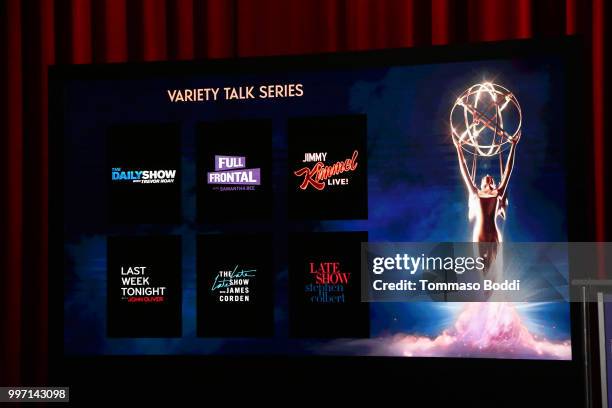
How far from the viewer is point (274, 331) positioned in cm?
247

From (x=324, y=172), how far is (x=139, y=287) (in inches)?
30.1

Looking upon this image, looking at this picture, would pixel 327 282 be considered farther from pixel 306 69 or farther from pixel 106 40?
pixel 106 40

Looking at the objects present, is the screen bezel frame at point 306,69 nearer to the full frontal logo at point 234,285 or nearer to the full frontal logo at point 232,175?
the full frontal logo at point 234,285

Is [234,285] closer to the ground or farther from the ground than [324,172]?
closer to the ground

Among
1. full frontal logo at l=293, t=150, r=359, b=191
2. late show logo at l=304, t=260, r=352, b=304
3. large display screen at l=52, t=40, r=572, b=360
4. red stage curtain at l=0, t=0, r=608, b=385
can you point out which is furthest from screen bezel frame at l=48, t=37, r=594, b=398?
red stage curtain at l=0, t=0, r=608, b=385

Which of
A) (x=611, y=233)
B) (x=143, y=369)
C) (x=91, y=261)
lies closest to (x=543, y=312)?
(x=611, y=233)

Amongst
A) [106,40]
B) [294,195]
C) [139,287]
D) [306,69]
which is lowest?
[139,287]

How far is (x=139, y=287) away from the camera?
256cm

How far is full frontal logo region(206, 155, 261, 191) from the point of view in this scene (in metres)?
2.52

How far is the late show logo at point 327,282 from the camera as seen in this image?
2443 millimetres

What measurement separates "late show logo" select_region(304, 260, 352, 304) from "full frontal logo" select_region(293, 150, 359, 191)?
0.26 metres

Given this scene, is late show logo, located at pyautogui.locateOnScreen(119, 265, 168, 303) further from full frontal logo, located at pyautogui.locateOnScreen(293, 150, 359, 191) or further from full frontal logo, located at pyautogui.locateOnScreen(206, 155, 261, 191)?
full frontal logo, located at pyautogui.locateOnScreen(293, 150, 359, 191)

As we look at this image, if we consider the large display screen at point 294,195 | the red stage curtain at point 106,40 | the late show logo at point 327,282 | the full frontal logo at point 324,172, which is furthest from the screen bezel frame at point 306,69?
the red stage curtain at point 106,40

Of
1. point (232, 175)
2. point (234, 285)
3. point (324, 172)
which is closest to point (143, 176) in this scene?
point (232, 175)
